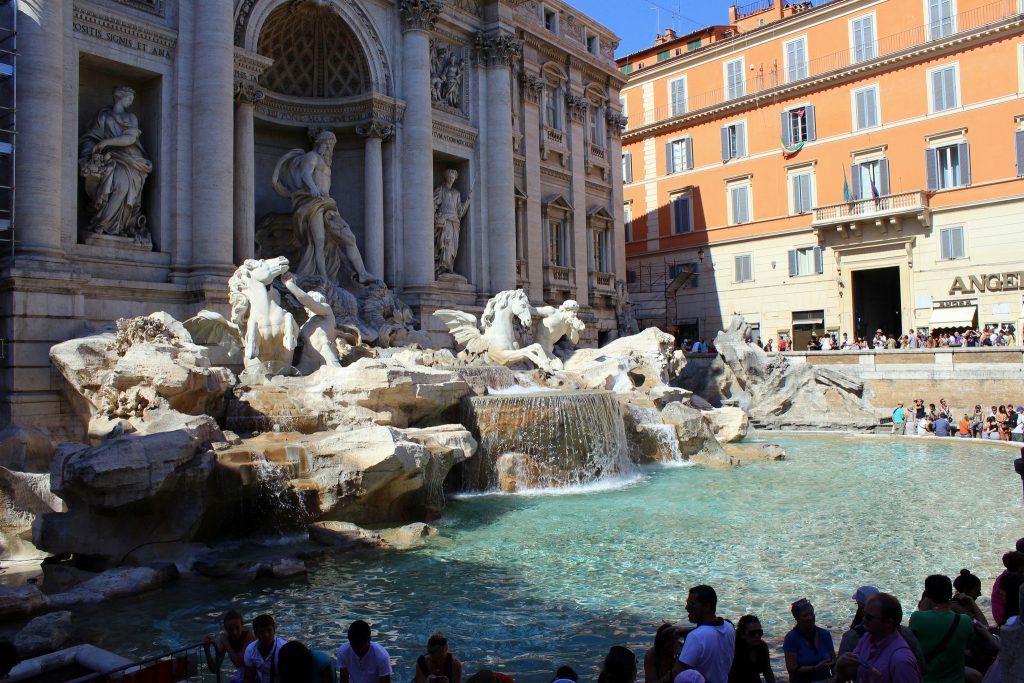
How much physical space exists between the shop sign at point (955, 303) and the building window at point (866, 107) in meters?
6.39

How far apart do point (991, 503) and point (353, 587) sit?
848 centimetres

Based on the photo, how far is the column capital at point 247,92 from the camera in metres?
16.4

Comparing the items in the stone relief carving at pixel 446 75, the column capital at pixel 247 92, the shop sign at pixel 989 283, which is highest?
the stone relief carving at pixel 446 75

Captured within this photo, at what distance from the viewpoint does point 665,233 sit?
34.1 m

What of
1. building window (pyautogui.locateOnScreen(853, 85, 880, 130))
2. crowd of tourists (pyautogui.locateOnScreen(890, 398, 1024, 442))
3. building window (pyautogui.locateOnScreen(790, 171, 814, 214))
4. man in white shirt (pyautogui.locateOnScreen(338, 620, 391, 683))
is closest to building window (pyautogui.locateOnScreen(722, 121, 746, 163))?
building window (pyautogui.locateOnScreen(790, 171, 814, 214))

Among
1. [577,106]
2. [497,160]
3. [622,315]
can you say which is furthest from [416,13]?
[622,315]

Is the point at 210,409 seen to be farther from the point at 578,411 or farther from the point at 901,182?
the point at 901,182

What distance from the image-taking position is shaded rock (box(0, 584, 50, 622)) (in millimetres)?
6902

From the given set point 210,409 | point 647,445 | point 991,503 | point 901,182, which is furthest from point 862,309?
point 210,409

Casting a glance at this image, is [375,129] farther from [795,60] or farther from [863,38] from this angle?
[863,38]

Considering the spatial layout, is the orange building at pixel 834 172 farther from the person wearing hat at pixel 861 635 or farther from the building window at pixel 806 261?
the person wearing hat at pixel 861 635

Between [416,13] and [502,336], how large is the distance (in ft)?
27.6

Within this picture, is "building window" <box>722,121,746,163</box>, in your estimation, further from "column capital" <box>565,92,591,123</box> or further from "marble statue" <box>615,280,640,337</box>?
"marble statue" <box>615,280,640,337</box>

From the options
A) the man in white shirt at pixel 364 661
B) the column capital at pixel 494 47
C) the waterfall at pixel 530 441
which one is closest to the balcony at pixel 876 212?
the column capital at pixel 494 47
